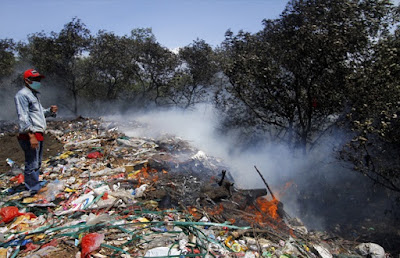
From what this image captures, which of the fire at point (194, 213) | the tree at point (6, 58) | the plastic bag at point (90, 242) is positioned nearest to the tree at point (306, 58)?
the fire at point (194, 213)

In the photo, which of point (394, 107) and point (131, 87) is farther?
point (131, 87)

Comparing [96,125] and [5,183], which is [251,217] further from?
[96,125]

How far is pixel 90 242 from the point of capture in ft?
7.71

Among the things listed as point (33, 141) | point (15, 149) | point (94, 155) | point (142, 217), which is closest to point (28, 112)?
point (33, 141)

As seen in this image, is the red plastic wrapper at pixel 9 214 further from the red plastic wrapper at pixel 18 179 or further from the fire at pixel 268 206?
the fire at pixel 268 206

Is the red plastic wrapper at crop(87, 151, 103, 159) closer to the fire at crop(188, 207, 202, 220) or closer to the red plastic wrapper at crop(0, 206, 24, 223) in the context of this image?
the red plastic wrapper at crop(0, 206, 24, 223)

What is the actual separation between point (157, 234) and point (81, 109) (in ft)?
55.1

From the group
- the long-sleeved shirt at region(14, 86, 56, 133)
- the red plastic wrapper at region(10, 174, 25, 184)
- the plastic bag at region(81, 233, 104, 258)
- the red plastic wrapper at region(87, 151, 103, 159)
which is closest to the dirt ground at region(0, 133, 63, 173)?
the red plastic wrapper at region(10, 174, 25, 184)

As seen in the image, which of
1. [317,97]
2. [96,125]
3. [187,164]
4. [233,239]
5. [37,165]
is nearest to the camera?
[233,239]

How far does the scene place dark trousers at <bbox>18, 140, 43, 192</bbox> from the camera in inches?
140

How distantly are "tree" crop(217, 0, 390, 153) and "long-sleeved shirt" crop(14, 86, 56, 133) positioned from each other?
15.6 feet

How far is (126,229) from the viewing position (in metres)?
2.68

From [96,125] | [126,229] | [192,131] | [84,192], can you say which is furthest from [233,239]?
[96,125]

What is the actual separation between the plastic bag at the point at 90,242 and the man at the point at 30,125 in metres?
1.80
